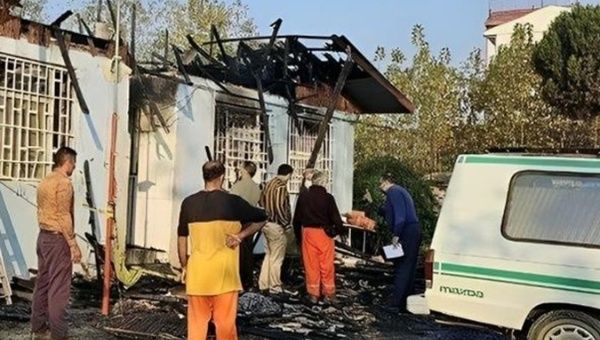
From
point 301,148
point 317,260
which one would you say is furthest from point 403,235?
point 301,148

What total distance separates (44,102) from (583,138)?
63.5 ft

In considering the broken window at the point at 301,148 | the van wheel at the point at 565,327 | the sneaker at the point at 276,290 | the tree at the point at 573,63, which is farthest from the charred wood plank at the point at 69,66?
the tree at the point at 573,63

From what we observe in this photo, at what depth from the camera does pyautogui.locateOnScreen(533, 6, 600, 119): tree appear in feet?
97.5

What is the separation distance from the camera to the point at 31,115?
33.7ft

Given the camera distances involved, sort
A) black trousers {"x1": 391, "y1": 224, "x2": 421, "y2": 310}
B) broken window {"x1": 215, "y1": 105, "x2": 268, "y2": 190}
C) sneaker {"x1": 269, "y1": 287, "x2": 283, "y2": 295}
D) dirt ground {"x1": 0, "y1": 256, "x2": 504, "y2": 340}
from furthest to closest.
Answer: broken window {"x1": 215, "y1": 105, "x2": 268, "y2": 190} < sneaker {"x1": 269, "y1": 287, "x2": 283, "y2": 295} < black trousers {"x1": 391, "y1": 224, "x2": 421, "y2": 310} < dirt ground {"x1": 0, "y1": 256, "x2": 504, "y2": 340}

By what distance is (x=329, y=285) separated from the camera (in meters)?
10.6

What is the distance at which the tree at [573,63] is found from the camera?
97.5 ft

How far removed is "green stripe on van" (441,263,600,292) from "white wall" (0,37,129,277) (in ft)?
17.5

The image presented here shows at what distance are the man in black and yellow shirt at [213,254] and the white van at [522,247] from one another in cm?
219

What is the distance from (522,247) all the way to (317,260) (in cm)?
392

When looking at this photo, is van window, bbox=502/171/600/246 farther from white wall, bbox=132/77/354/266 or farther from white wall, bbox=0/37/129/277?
white wall, bbox=132/77/354/266

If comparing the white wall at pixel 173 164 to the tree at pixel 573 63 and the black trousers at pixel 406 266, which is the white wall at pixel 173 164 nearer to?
the black trousers at pixel 406 266

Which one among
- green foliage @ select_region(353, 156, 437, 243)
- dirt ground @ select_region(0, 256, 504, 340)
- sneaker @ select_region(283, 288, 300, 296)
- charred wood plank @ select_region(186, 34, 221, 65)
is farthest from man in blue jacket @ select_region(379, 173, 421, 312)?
green foliage @ select_region(353, 156, 437, 243)

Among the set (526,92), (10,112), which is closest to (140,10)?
(526,92)
